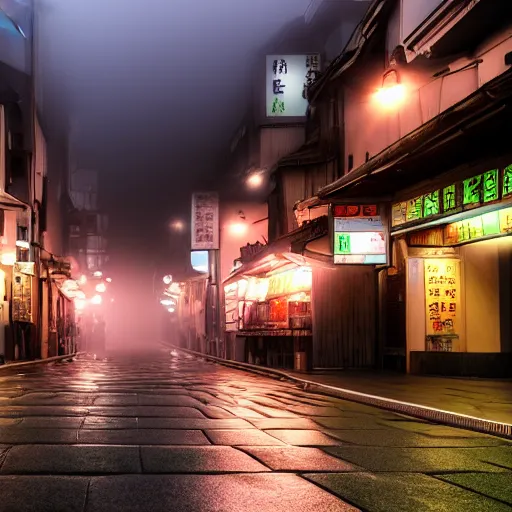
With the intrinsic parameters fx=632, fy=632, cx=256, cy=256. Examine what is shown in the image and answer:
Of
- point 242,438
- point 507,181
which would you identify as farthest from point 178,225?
point 242,438

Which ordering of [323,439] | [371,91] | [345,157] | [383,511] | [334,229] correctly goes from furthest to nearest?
[345,157] → [371,91] → [334,229] → [323,439] → [383,511]

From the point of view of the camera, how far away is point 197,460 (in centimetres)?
689

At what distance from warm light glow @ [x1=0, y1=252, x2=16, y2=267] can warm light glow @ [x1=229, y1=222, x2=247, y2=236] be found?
17.3 meters

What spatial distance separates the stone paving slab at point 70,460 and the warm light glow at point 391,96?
15.2 meters

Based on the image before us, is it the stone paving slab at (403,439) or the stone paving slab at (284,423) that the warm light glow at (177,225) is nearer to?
the stone paving slab at (284,423)

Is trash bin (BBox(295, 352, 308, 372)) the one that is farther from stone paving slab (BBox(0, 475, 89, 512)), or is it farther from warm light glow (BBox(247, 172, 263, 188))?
stone paving slab (BBox(0, 475, 89, 512))

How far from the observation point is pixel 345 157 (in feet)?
87.5

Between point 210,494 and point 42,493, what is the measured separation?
4.62ft

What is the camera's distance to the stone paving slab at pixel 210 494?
16.5 feet

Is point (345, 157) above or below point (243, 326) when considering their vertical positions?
above

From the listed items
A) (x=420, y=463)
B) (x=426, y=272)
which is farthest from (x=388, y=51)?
(x=420, y=463)

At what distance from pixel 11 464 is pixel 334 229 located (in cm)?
1438

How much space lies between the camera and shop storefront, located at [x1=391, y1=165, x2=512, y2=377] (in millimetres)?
Result: 18922

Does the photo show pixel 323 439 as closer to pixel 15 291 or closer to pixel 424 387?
pixel 424 387
